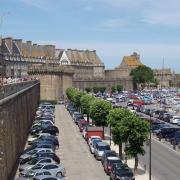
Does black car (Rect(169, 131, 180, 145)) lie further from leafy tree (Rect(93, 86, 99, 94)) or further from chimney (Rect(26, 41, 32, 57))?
chimney (Rect(26, 41, 32, 57))

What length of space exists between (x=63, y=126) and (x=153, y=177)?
3612 cm

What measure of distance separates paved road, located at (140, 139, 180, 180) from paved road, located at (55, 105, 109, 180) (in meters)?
4.21

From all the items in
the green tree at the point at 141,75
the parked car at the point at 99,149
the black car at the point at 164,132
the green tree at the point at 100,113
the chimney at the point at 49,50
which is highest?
the chimney at the point at 49,50

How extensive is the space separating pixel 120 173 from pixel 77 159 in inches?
446

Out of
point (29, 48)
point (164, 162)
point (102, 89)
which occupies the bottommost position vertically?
point (164, 162)

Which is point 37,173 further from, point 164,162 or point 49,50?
point 49,50

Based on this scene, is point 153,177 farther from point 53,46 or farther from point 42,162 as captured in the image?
point 53,46

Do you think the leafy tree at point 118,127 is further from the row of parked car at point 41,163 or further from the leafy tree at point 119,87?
the leafy tree at point 119,87

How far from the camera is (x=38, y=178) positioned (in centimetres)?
2983

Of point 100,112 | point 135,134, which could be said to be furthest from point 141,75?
point 135,134

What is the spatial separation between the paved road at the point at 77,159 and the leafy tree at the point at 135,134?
9.00 ft

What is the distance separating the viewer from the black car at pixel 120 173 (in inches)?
1256

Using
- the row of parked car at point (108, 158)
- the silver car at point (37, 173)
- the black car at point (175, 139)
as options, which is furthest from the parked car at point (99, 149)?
the silver car at point (37, 173)

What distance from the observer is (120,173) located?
3225 centimetres
